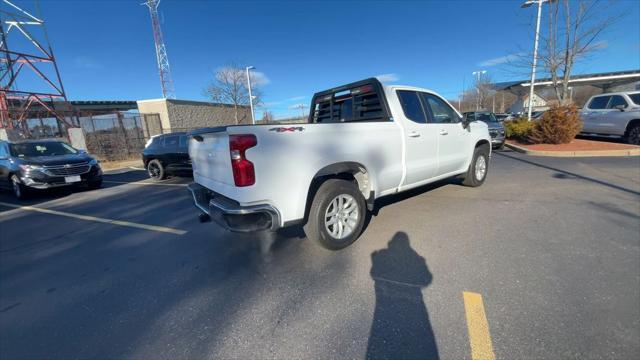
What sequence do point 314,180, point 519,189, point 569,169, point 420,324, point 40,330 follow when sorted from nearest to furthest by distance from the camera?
point 420,324, point 40,330, point 314,180, point 519,189, point 569,169

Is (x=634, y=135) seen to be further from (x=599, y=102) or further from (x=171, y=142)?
(x=171, y=142)

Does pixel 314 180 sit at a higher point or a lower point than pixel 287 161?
lower

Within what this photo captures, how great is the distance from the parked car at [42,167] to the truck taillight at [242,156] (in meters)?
7.84

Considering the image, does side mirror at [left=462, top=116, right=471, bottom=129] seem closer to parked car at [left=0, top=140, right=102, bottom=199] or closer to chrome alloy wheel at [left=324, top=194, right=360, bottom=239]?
chrome alloy wheel at [left=324, top=194, right=360, bottom=239]

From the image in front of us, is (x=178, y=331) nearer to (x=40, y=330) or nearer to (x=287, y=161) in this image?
(x=40, y=330)

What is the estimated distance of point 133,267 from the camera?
343 centimetres

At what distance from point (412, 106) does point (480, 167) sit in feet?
8.87

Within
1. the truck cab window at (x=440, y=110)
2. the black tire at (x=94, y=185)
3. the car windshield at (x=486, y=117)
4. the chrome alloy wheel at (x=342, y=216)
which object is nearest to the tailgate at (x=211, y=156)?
the chrome alloy wheel at (x=342, y=216)

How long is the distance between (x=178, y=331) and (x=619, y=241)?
486 centimetres

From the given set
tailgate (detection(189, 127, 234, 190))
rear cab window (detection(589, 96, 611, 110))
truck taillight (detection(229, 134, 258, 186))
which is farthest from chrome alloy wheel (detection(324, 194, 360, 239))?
rear cab window (detection(589, 96, 611, 110))

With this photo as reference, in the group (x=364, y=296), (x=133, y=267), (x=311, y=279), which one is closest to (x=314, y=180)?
(x=311, y=279)

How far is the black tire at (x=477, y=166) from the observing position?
225 inches

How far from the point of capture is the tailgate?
2.83 m

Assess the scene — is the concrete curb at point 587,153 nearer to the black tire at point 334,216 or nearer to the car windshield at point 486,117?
the car windshield at point 486,117
